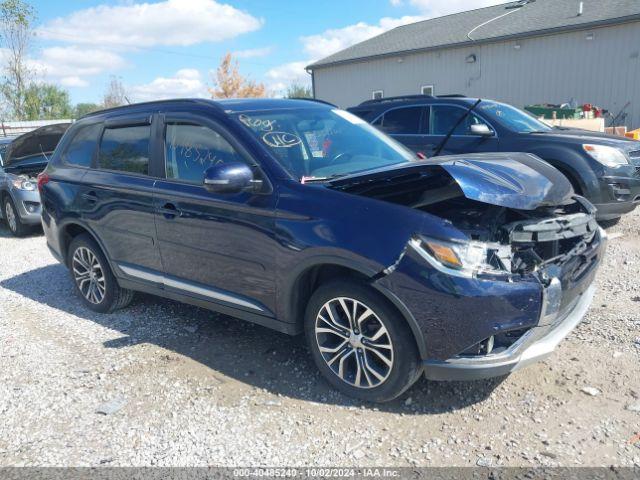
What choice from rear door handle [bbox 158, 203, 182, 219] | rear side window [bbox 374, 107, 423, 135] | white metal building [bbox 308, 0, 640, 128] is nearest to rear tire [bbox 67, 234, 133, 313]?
rear door handle [bbox 158, 203, 182, 219]

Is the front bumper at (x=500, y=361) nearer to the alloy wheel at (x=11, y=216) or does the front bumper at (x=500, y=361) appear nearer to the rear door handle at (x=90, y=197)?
the rear door handle at (x=90, y=197)

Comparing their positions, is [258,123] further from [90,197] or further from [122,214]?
[90,197]

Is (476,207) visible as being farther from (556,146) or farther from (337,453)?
(556,146)

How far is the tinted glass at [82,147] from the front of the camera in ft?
15.9

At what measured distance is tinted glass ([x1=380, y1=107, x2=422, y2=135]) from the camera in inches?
322

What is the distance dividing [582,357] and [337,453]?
75.4 inches

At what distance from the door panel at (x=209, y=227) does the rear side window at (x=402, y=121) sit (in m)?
4.94

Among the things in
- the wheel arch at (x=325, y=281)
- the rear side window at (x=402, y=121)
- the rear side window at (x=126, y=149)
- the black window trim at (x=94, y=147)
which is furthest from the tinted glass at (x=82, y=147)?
the rear side window at (x=402, y=121)

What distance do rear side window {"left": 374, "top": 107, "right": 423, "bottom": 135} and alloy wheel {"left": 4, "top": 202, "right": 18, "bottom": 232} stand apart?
6104 millimetres

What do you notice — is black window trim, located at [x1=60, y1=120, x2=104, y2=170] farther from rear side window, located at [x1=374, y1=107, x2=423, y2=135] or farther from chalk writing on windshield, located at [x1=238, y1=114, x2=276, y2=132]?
rear side window, located at [x1=374, y1=107, x2=423, y2=135]

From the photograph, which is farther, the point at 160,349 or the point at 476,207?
the point at 160,349

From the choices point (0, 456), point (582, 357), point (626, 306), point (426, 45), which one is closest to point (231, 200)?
point (0, 456)

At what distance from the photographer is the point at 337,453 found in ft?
9.25

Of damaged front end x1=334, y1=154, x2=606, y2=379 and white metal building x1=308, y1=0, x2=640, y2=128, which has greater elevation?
white metal building x1=308, y1=0, x2=640, y2=128
